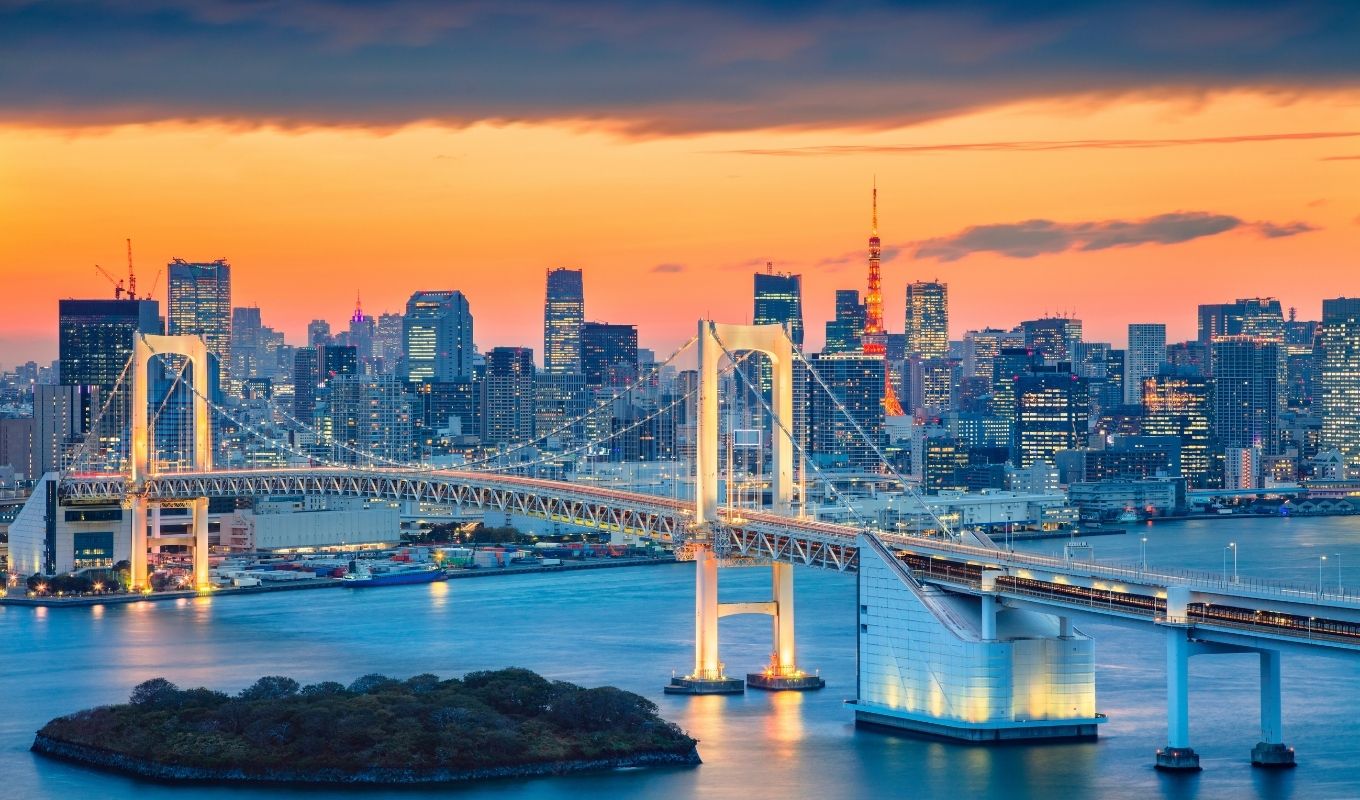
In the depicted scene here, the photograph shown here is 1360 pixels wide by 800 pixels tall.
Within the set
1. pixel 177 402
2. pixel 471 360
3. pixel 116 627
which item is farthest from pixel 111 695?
pixel 471 360

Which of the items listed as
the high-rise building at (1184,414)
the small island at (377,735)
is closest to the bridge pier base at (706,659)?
the small island at (377,735)

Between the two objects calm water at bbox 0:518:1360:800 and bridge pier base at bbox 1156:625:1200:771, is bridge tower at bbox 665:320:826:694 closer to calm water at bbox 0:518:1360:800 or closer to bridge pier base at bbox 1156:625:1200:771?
calm water at bbox 0:518:1360:800

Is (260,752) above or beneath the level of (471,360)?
beneath

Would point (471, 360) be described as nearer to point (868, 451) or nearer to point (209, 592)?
point (868, 451)

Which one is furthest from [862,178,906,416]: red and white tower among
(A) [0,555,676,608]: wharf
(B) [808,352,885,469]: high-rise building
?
(A) [0,555,676,608]: wharf

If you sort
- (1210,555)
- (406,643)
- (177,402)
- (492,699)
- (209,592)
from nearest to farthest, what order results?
(492,699)
(406,643)
(209,592)
(1210,555)
(177,402)

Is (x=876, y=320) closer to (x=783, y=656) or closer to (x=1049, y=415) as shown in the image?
(x=1049, y=415)

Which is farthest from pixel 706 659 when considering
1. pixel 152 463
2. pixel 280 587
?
pixel 152 463
